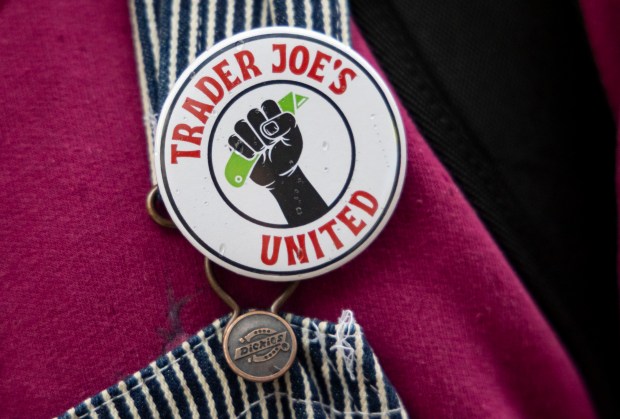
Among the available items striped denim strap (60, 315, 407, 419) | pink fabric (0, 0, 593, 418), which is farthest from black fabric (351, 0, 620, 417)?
striped denim strap (60, 315, 407, 419)

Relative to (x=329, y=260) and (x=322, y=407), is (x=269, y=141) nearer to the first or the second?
(x=329, y=260)

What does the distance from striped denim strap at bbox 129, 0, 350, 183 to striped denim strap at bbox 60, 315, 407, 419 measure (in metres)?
0.15

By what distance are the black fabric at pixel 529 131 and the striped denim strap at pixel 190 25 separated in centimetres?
8

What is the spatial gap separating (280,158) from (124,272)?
6.0 inches

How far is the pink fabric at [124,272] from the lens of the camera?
45 centimetres

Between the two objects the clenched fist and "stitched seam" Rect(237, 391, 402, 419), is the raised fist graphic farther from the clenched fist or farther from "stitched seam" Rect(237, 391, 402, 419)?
"stitched seam" Rect(237, 391, 402, 419)

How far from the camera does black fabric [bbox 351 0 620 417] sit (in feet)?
1.74

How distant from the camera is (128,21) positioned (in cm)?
52

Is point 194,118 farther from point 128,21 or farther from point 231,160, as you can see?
point 128,21

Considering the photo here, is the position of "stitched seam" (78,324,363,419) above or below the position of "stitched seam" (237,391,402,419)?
above

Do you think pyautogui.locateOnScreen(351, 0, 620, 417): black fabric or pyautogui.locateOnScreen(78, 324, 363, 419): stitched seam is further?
pyautogui.locateOnScreen(351, 0, 620, 417): black fabric

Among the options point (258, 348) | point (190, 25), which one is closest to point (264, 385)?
point (258, 348)

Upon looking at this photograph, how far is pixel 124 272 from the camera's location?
1.49 ft

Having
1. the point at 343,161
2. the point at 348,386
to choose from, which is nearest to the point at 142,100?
the point at 343,161
